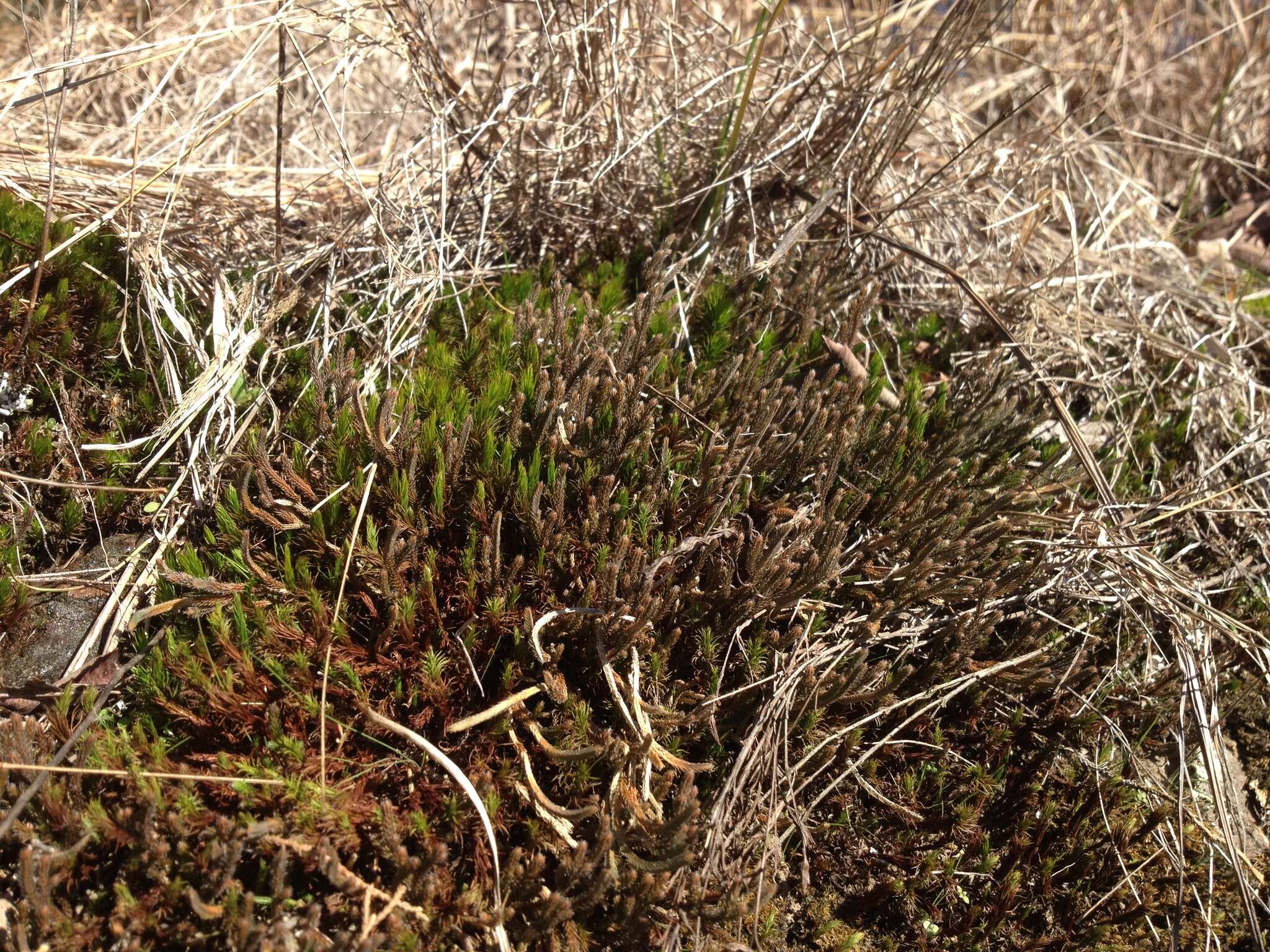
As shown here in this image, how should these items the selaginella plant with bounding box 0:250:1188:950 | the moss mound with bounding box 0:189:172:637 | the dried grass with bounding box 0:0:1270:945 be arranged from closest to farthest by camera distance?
the selaginella plant with bounding box 0:250:1188:950
the moss mound with bounding box 0:189:172:637
the dried grass with bounding box 0:0:1270:945

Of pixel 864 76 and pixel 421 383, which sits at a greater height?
pixel 864 76

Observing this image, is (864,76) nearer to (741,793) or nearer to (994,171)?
(994,171)

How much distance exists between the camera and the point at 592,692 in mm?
2725

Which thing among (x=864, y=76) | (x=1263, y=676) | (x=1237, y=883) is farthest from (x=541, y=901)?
(x=864, y=76)

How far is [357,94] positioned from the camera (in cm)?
566

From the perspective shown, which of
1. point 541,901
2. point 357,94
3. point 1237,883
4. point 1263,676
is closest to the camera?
point 541,901

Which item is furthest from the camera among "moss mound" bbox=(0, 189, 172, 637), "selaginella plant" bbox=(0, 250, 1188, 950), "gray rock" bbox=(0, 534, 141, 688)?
"moss mound" bbox=(0, 189, 172, 637)

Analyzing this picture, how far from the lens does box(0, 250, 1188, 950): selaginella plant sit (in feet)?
7.33

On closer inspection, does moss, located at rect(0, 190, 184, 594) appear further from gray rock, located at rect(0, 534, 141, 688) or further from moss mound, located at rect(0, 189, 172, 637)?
gray rock, located at rect(0, 534, 141, 688)

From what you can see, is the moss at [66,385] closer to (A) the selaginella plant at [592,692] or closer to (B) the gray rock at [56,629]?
(B) the gray rock at [56,629]

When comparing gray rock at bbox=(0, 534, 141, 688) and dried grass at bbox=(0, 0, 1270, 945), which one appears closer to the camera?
gray rock at bbox=(0, 534, 141, 688)

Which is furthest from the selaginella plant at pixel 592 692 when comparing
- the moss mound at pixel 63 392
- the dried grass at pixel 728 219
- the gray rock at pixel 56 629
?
the moss mound at pixel 63 392

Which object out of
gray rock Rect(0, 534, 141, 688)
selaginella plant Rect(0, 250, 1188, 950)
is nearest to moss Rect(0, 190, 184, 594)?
gray rock Rect(0, 534, 141, 688)

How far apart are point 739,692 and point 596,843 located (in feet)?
1.89
